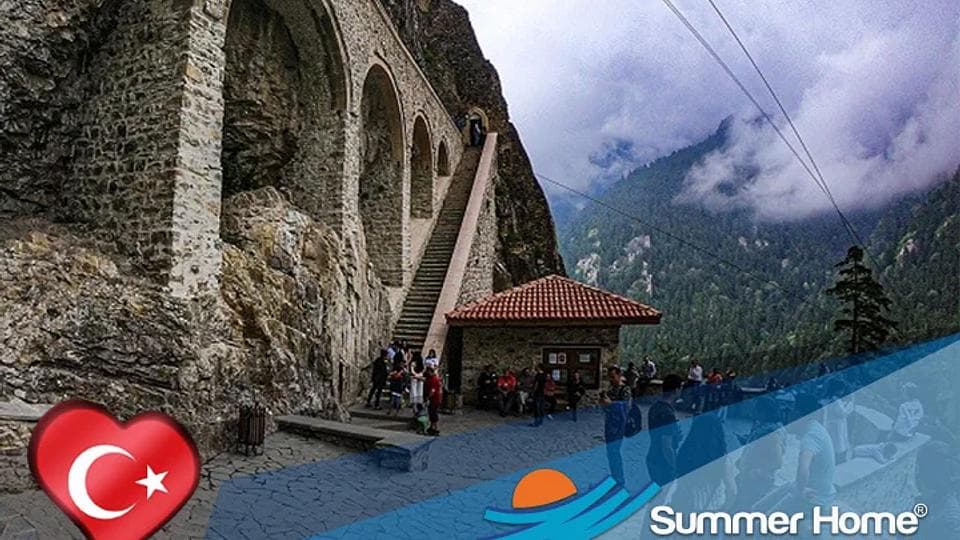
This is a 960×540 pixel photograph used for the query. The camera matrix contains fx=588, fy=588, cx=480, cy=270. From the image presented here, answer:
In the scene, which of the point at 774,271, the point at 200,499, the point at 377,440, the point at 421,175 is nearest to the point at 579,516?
the point at 377,440

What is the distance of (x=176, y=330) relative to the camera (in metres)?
6.39

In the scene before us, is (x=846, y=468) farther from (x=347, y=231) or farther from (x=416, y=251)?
(x=416, y=251)

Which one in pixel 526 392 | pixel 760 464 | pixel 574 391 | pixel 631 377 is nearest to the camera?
pixel 760 464

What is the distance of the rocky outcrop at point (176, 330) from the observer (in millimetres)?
5672

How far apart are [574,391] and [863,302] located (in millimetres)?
5807

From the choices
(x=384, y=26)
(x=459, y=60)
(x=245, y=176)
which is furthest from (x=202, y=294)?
(x=459, y=60)

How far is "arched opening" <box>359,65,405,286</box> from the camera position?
14.8 metres

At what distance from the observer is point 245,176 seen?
10391 millimetres

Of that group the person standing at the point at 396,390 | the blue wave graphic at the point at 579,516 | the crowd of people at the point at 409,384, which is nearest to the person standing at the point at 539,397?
the crowd of people at the point at 409,384

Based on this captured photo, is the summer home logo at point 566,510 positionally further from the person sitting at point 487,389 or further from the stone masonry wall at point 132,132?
the person sitting at point 487,389

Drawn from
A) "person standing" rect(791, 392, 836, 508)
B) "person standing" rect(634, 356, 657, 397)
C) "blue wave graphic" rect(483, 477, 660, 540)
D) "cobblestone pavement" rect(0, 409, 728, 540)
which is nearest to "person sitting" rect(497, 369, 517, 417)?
"cobblestone pavement" rect(0, 409, 728, 540)

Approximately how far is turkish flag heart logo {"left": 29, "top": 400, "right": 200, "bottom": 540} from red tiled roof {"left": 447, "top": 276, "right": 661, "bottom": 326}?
10.0 m

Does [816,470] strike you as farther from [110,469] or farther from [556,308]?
[556,308]

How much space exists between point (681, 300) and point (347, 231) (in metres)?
27.0
